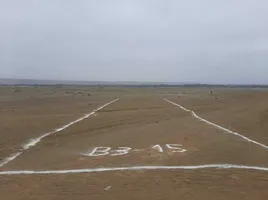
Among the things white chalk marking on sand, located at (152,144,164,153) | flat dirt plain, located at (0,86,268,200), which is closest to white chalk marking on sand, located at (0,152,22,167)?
flat dirt plain, located at (0,86,268,200)

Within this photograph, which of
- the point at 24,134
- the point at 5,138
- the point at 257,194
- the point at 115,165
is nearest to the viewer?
the point at 257,194

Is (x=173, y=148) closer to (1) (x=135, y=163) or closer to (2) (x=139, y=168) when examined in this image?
(1) (x=135, y=163)

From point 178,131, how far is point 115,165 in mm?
7174

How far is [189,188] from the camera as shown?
770 centimetres

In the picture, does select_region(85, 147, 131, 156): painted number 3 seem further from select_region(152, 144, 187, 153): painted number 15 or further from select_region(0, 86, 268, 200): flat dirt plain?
select_region(152, 144, 187, 153): painted number 15

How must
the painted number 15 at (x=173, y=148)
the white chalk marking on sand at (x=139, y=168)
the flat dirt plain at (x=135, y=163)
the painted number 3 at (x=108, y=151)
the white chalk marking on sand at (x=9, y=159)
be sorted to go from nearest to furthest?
the flat dirt plain at (x=135, y=163), the white chalk marking on sand at (x=139, y=168), the white chalk marking on sand at (x=9, y=159), the painted number 3 at (x=108, y=151), the painted number 15 at (x=173, y=148)

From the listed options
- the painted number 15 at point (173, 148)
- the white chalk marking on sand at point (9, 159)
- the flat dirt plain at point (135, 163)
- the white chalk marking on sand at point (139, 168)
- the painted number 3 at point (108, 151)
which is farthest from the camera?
the painted number 15 at point (173, 148)

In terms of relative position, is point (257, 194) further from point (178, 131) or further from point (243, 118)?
point (243, 118)

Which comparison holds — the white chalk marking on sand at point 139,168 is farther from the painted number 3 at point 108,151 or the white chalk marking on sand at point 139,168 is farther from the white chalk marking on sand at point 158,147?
the white chalk marking on sand at point 158,147

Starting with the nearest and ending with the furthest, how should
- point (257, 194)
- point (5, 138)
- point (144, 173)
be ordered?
point (257, 194)
point (144, 173)
point (5, 138)

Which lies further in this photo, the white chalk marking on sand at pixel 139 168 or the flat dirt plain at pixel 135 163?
the white chalk marking on sand at pixel 139 168

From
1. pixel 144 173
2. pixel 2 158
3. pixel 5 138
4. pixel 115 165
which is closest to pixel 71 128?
pixel 5 138

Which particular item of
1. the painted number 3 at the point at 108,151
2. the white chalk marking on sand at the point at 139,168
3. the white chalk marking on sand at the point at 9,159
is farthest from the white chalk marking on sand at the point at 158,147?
the white chalk marking on sand at the point at 9,159

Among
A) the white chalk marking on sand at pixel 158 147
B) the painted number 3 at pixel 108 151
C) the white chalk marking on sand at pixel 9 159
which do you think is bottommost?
the white chalk marking on sand at pixel 9 159
